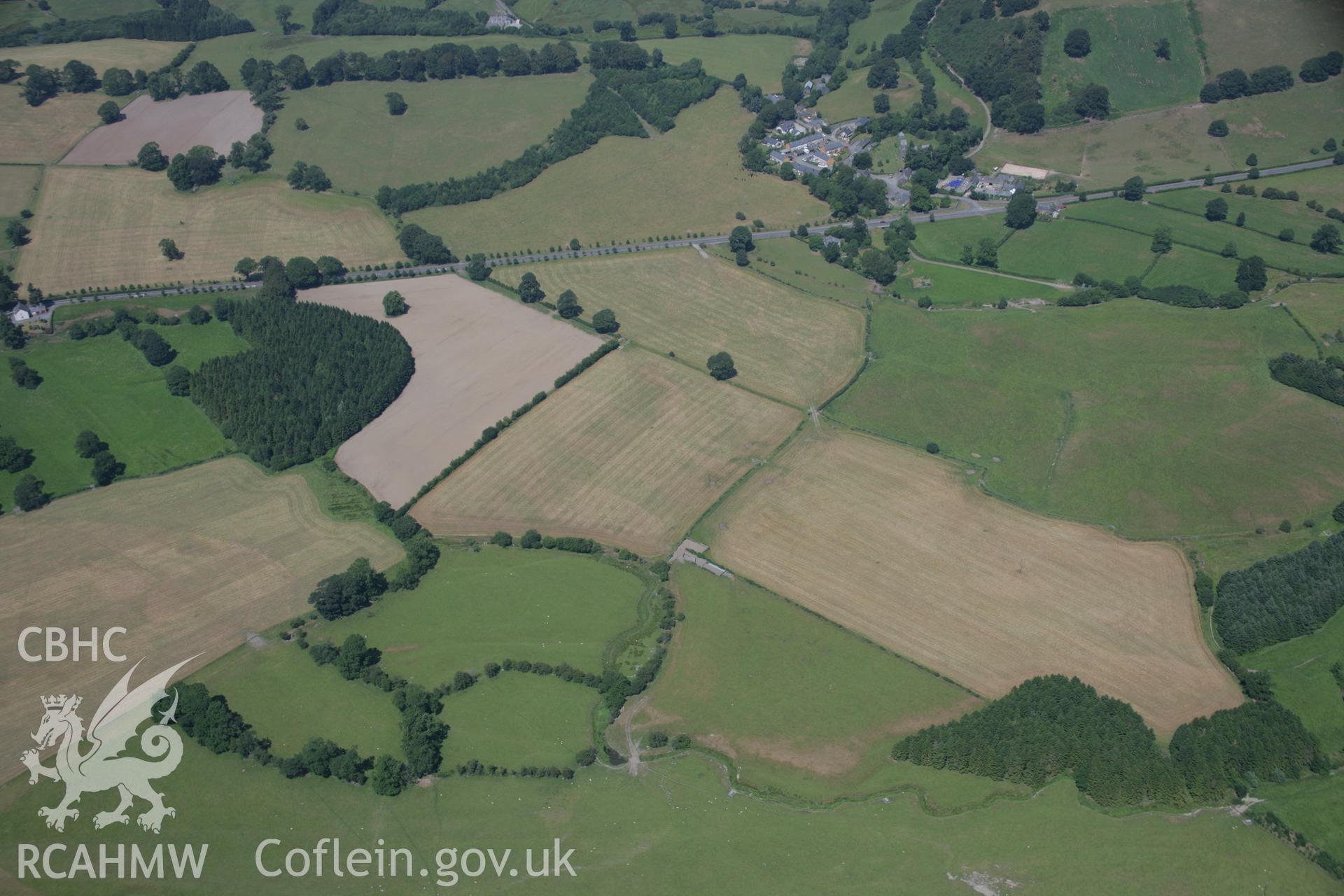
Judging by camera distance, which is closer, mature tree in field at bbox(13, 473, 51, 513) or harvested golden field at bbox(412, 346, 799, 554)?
mature tree in field at bbox(13, 473, 51, 513)

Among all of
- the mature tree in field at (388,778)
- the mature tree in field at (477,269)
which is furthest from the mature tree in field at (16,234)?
the mature tree in field at (388,778)

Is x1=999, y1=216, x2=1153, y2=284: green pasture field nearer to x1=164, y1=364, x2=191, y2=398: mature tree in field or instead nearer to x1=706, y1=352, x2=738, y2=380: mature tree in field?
x1=706, y1=352, x2=738, y2=380: mature tree in field

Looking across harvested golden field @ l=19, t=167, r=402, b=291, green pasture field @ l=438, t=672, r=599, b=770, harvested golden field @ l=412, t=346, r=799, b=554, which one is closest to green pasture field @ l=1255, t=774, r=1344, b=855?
green pasture field @ l=438, t=672, r=599, b=770

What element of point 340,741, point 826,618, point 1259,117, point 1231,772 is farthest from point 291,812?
point 1259,117

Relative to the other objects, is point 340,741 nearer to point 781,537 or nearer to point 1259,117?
point 781,537

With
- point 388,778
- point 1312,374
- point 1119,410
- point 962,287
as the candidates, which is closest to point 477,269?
point 962,287
